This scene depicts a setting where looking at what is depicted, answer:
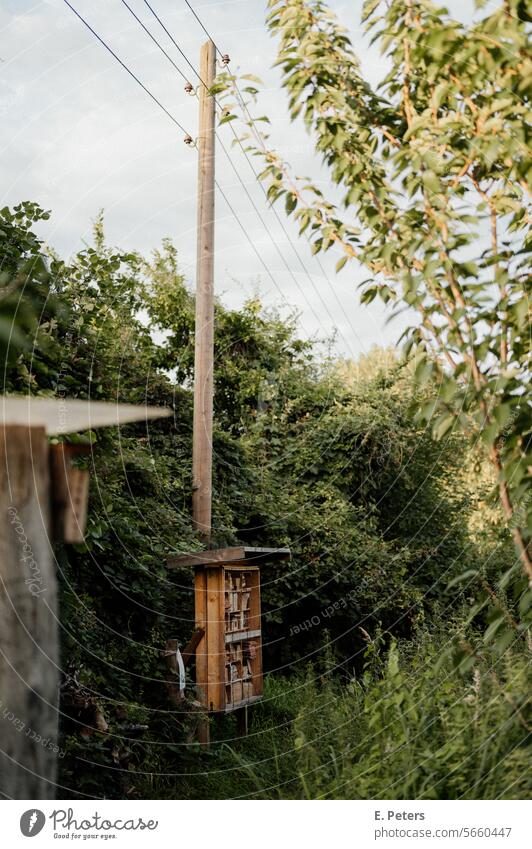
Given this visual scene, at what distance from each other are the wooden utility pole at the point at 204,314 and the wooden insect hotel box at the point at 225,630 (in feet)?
2.44

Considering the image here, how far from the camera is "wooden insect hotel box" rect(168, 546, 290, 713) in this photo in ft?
13.3

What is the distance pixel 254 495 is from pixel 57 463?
4021 mm

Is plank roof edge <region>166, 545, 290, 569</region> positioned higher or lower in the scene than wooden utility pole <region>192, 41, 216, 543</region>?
lower

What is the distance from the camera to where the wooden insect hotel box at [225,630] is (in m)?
4.04

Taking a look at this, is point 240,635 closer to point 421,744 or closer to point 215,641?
point 215,641

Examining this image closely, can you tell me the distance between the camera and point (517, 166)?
7.20 feet

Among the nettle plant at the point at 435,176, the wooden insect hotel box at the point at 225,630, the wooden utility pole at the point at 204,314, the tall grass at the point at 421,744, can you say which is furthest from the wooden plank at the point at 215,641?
the nettle plant at the point at 435,176

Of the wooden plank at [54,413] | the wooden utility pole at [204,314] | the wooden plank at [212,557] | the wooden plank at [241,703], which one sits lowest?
the wooden plank at [241,703]

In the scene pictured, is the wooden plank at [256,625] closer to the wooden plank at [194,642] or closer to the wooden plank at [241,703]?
the wooden plank at [241,703]

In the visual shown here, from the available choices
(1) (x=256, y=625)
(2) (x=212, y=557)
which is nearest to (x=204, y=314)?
(2) (x=212, y=557)

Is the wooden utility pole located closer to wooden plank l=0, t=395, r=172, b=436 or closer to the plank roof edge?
the plank roof edge

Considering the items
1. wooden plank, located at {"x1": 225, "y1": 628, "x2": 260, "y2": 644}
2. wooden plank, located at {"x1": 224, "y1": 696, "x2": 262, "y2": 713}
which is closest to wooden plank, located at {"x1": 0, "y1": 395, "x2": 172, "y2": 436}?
wooden plank, located at {"x1": 225, "y1": 628, "x2": 260, "y2": 644}

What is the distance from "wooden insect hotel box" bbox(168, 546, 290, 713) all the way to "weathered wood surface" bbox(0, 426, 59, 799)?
62.8 inches
